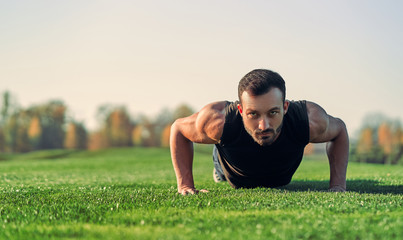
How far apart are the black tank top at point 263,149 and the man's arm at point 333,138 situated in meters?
0.17

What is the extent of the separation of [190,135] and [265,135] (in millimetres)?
1476

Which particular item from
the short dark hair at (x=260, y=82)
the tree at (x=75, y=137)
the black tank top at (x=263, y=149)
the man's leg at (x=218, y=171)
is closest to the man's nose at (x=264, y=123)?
the short dark hair at (x=260, y=82)

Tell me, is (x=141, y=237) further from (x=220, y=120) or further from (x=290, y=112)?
(x=290, y=112)

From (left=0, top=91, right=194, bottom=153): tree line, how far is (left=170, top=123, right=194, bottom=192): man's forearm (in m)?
67.9

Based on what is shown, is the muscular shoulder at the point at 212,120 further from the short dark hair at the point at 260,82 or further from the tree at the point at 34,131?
the tree at the point at 34,131

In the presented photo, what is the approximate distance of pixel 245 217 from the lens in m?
4.17

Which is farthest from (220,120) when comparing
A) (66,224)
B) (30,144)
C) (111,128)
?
(30,144)

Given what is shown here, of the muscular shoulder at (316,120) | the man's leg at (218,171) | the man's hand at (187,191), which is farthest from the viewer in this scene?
the man's leg at (218,171)

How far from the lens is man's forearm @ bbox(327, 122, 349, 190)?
267 inches

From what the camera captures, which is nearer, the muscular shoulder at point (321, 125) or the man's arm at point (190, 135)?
the man's arm at point (190, 135)

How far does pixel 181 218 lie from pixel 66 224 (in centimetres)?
122

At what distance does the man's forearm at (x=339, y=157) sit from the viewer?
6770mm

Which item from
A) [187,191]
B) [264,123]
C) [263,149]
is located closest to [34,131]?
[187,191]

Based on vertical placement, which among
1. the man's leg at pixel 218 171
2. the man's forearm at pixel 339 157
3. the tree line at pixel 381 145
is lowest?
the tree line at pixel 381 145
